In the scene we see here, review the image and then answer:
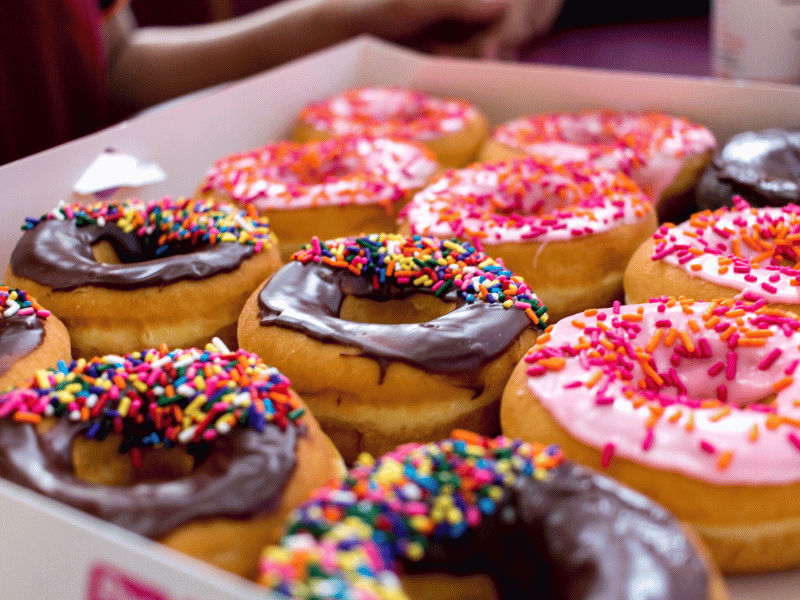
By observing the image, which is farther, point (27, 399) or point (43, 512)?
point (27, 399)

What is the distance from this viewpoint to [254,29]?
4234mm

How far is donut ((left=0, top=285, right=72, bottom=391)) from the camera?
1650 millimetres

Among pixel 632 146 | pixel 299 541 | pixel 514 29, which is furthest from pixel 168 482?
pixel 514 29

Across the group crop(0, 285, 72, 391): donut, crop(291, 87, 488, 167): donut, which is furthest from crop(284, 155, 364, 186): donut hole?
crop(0, 285, 72, 391): donut

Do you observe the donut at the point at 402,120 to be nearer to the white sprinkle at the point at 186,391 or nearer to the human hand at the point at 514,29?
the human hand at the point at 514,29

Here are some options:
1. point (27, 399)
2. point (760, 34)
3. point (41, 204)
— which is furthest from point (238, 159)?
point (760, 34)

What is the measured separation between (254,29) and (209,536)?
12.0 ft

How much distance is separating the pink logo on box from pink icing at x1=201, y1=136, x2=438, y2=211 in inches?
64.7

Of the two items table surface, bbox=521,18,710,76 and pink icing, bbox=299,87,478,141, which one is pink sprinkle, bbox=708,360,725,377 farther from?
table surface, bbox=521,18,710,76

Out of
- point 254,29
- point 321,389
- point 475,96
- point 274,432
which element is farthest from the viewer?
point 254,29

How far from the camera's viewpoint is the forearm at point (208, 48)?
4027 mm

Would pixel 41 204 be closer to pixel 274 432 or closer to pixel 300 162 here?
pixel 300 162

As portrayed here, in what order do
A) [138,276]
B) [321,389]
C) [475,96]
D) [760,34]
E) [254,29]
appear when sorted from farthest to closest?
[254,29], [475,96], [760,34], [138,276], [321,389]

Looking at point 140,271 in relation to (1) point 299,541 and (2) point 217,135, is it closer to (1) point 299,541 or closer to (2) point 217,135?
(1) point 299,541
